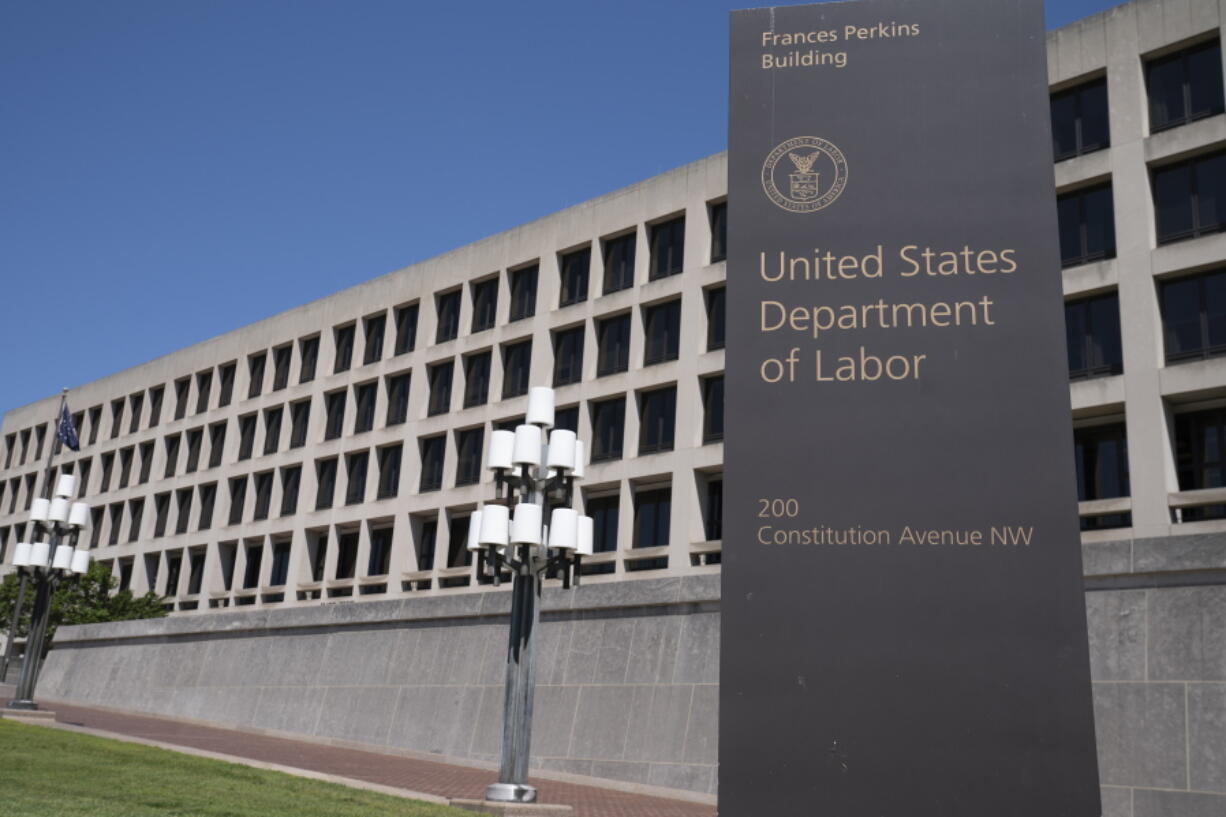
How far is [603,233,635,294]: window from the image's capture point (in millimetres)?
39594

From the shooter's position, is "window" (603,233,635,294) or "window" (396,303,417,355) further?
"window" (396,303,417,355)

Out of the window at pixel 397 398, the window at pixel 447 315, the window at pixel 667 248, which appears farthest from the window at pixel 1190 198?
the window at pixel 397 398

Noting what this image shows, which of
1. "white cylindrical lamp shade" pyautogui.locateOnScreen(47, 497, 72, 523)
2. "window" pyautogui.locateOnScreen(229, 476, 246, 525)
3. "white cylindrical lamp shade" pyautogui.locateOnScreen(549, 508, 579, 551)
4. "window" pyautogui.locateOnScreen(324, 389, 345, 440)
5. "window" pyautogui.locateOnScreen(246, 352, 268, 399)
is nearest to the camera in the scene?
"white cylindrical lamp shade" pyautogui.locateOnScreen(549, 508, 579, 551)

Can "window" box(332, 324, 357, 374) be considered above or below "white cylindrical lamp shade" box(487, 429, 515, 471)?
above

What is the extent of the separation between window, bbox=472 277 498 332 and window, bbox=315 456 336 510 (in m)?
9.34

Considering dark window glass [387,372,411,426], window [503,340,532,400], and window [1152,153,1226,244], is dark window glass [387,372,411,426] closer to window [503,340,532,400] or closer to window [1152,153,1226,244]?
window [503,340,532,400]

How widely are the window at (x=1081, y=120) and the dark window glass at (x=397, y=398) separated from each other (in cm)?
2623

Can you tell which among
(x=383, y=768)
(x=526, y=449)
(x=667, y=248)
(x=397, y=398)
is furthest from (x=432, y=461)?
(x=526, y=449)

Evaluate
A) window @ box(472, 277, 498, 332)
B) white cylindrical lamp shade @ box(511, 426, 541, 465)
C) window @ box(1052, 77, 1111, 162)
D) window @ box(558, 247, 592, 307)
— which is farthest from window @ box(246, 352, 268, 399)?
white cylindrical lamp shade @ box(511, 426, 541, 465)

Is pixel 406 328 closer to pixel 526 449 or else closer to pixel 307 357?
pixel 307 357

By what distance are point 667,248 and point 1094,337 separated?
1428cm

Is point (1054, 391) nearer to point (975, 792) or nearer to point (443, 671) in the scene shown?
point (975, 792)

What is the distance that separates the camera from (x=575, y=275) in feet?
136

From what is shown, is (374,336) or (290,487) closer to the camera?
(374,336)
